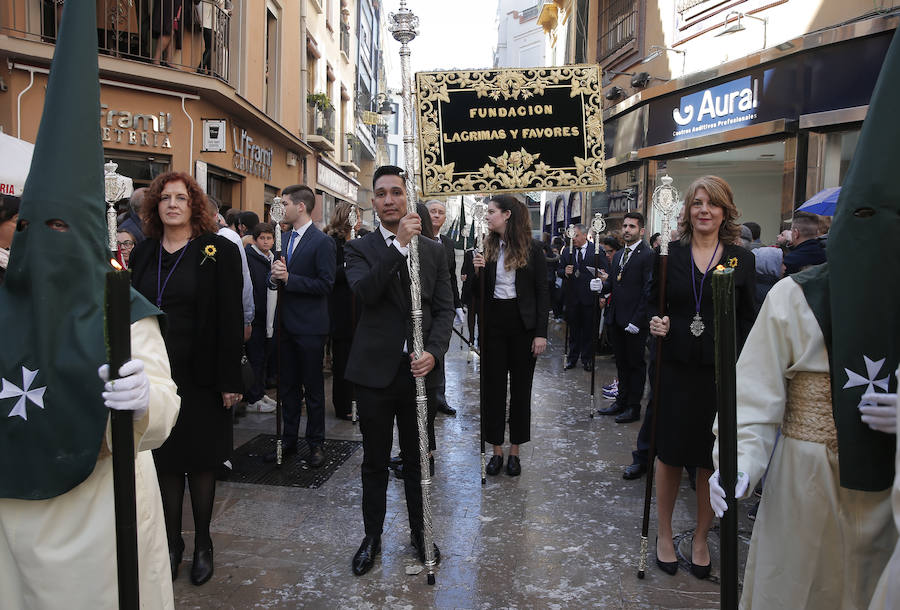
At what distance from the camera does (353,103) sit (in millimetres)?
28859

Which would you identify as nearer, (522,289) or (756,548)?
(756,548)

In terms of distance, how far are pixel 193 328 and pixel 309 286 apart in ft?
6.54

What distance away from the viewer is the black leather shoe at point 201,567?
3604 millimetres

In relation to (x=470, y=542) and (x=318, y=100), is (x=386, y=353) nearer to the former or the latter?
(x=470, y=542)

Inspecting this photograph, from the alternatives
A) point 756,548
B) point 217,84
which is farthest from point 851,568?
point 217,84

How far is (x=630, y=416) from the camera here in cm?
718

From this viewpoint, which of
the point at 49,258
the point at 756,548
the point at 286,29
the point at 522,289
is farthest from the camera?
the point at 286,29

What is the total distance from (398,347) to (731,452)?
2.30m

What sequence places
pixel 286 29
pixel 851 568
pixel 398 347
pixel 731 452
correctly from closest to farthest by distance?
pixel 731 452 → pixel 851 568 → pixel 398 347 → pixel 286 29

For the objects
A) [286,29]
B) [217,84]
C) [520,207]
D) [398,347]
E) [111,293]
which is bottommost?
[398,347]

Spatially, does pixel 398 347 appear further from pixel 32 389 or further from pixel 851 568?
pixel 851 568

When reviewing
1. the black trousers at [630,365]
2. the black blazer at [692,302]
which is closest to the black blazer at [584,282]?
the black trousers at [630,365]

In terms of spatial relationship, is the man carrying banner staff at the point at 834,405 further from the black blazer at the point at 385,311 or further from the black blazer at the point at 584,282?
the black blazer at the point at 584,282

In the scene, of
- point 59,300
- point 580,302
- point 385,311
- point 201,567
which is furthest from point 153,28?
point 59,300
